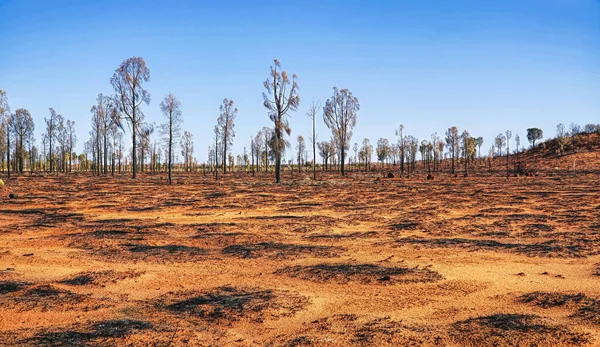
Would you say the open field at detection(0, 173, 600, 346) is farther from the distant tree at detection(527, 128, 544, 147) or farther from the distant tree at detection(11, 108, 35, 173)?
the distant tree at detection(527, 128, 544, 147)

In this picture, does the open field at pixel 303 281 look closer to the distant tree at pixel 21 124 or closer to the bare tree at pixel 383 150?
the distant tree at pixel 21 124

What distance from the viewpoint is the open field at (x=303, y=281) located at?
18.8ft

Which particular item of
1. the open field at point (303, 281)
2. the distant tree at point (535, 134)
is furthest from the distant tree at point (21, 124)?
the distant tree at point (535, 134)

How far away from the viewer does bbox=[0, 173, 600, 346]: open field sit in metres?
5.72

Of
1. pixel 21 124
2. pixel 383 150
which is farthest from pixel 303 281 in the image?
pixel 383 150

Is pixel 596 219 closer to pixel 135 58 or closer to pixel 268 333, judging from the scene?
pixel 268 333

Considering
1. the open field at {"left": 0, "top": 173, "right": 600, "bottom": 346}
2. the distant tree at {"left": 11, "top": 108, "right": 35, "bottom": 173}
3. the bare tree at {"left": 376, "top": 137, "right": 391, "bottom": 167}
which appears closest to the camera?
the open field at {"left": 0, "top": 173, "right": 600, "bottom": 346}

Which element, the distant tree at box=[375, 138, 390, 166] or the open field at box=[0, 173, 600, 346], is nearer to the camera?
the open field at box=[0, 173, 600, 346]

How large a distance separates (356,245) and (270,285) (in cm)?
417

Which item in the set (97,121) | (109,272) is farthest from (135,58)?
(109,272)

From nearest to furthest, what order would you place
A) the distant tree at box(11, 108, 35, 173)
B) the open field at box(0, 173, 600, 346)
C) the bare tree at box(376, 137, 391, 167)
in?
1. the open field at box(0, 173, 600, 346)
2. the distant tree at box(11, 108, 35, 173)
3. the bare tree at box(376, 137, 391, 167)

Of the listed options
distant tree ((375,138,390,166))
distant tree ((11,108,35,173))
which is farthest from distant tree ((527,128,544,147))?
distant tree ((11,108,35,173))

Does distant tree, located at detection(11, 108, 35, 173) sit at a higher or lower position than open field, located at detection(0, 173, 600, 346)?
higher

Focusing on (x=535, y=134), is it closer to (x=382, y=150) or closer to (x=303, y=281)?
(x=382, y=150)
